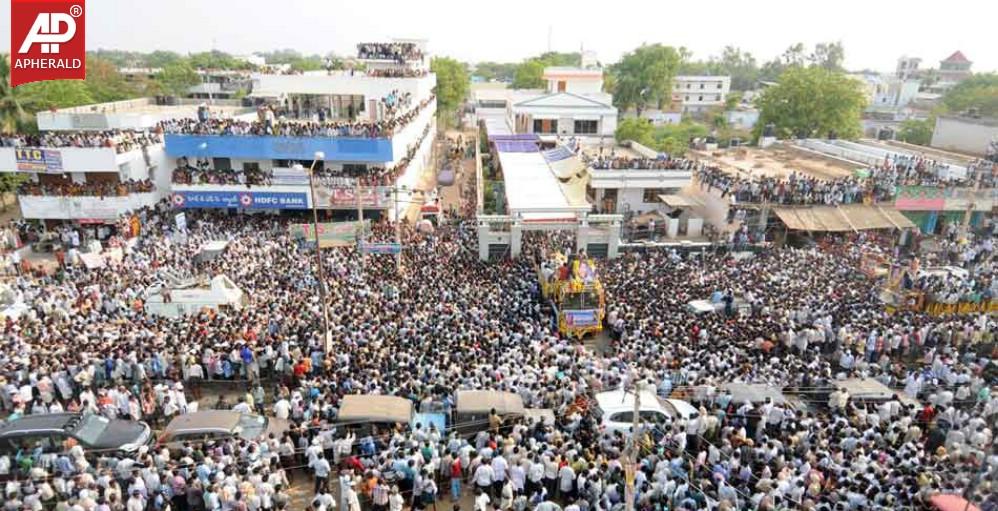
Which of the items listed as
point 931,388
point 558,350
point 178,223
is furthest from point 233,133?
point 931,388

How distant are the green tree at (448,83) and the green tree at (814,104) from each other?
1406 inches

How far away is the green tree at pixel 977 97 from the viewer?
59.1 m

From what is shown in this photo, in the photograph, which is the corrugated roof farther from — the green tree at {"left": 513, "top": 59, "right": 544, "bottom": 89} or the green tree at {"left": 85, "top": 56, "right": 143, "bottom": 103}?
the green tree at {"left": 85, "top": 56, "right": 143, "bottom": 103}

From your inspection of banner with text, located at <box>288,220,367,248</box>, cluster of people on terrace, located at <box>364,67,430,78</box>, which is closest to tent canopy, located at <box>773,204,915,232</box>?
banner with text, located at <box>288,220,367,248</box>

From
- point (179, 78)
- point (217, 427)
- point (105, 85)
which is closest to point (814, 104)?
point (217, 427)

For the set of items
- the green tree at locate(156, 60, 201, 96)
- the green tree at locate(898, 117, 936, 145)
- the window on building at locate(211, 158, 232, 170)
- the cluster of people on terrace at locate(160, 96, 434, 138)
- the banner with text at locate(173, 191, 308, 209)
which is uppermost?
the green tree at locate(156, 60, 201, 96)

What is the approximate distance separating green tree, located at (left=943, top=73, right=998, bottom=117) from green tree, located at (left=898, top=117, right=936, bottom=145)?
11.9ft

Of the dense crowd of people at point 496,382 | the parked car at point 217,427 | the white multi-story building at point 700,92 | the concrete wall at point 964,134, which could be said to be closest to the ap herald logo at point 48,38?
the dense crowd of people at point 496,382

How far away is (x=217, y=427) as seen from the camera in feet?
36.2

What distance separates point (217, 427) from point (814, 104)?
1948 inches

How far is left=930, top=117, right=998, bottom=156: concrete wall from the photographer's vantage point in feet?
124

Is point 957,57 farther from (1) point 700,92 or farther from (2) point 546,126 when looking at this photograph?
(2) point 546,126

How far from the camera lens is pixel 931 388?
13727 mm

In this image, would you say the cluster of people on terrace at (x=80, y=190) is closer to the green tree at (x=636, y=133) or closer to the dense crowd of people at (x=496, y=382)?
the dense crowd of people at (x=496, y=382)
